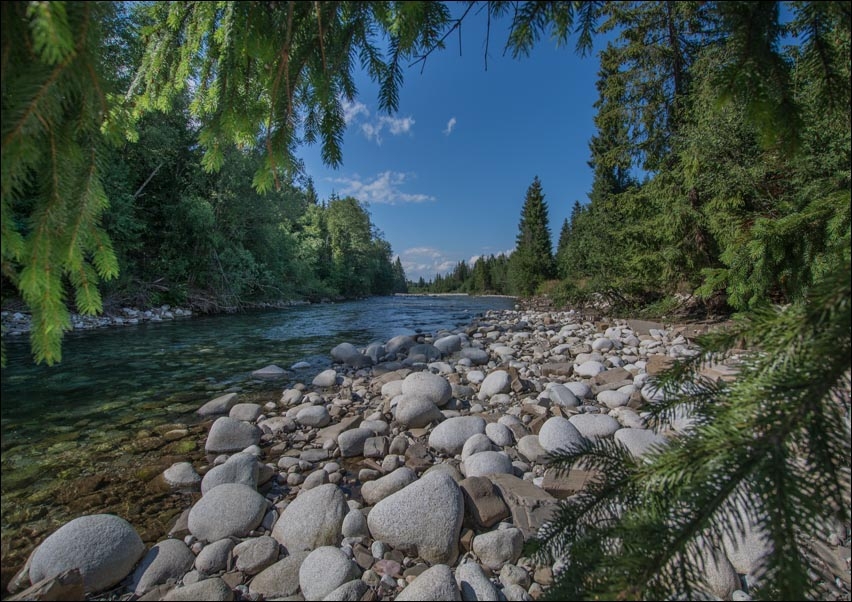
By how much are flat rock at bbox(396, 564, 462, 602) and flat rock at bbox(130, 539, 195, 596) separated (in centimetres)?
136

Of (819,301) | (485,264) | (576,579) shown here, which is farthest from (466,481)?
(485,264)

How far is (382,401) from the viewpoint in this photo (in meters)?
4.89

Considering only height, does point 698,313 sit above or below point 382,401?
above

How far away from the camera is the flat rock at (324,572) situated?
5.78ft

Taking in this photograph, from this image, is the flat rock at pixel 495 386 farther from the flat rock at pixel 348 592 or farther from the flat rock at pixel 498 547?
the flat rock at pixel 348 592

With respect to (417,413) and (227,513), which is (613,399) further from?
(227,513)

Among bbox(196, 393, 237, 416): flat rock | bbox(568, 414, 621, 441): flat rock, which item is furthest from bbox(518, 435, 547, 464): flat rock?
bbox(196, 393, 237, 416): flat rock

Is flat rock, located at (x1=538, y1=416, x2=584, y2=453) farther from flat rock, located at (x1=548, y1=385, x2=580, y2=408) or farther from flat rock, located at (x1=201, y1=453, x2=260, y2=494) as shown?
flat rock, located at (x1=201, y1=453, x2=260, y2=494)

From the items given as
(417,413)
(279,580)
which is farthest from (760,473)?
(417,413)

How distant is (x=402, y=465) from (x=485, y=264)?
65.7m

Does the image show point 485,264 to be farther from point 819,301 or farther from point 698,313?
point 819,301

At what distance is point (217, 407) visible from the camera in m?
4.36

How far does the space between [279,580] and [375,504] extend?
2.71ft

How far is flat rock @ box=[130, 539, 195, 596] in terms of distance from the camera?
1.87m
